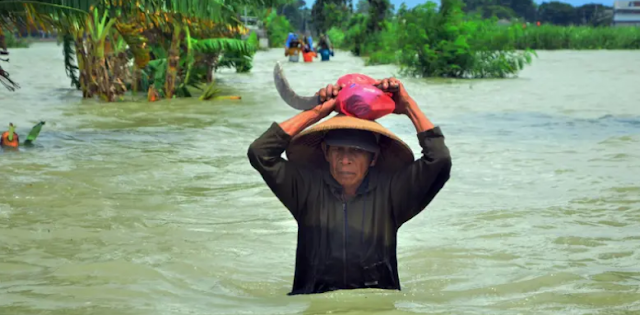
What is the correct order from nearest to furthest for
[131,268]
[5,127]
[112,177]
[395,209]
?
[395,209] < [131,268] < [112,177] < [5,127]

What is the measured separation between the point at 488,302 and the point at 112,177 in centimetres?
593

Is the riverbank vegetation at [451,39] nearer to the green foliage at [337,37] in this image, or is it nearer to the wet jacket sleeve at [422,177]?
the green foliage at [337,37]

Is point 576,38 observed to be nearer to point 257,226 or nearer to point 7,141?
point 7,141

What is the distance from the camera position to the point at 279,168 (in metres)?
4.34

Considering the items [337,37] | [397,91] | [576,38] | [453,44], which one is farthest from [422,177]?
[337,37]

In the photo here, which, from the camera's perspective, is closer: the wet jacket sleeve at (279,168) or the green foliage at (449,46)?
the wet jacket sleeve at (279,168)

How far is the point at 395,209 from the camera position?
14.3 ft

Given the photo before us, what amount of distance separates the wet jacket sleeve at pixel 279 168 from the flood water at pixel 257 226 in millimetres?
485

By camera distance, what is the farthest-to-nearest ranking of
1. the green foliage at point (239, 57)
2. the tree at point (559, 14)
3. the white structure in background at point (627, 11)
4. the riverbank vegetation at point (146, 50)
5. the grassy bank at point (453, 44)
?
1. the white structure in background at point (627, 11)
2. the tree at point (559, 14)
3. the grassy bank at point (453, 44)
4. the green foliage at point (239, 57)
5. the riverbank vegetation at point (146, 50)

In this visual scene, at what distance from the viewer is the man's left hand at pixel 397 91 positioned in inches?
164

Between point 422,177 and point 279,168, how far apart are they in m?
0.63

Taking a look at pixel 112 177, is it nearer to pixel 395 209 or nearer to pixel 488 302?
pixel 488 302

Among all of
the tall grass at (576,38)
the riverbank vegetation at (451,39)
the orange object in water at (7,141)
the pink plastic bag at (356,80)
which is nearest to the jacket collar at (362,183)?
the pink plastic bag at (356,80)

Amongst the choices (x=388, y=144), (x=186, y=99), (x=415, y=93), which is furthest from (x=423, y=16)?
(x=388, y=144)
